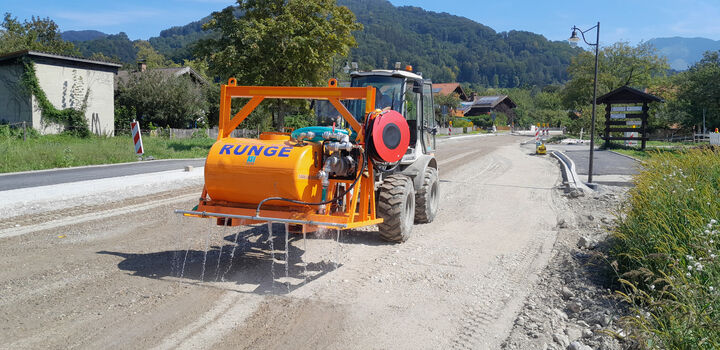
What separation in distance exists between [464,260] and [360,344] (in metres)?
2.91

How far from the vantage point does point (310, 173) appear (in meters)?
6.02

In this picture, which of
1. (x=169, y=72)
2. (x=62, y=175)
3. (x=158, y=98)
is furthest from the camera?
(x=169, y=72)

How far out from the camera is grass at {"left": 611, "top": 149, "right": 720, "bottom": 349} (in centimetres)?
361

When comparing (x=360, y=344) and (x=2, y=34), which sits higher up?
(x=2, y=34)

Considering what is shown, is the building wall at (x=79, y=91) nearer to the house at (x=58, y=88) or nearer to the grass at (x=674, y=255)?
the house at (x=58, y=88)

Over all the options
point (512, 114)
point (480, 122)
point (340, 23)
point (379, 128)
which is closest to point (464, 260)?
point (379, 128)

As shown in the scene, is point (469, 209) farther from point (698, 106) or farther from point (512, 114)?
point (512, 114)

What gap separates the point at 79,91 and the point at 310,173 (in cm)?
2928

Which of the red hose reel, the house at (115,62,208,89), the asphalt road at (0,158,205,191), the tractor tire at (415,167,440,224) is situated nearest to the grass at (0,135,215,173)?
the asphalt road at (0,158,205,191)

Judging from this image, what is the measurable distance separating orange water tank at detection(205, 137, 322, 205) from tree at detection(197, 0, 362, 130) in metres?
18.9

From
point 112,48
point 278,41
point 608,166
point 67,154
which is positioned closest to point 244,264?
point 67,154

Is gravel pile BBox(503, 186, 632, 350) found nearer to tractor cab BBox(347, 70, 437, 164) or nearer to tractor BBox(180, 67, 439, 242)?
tractor BBox(180, 67, 439, 242)

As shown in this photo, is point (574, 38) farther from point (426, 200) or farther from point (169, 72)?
point (169, 72)

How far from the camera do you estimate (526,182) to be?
15789mm
